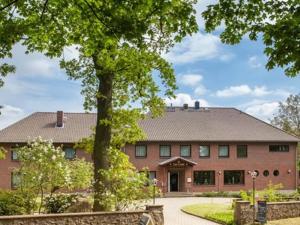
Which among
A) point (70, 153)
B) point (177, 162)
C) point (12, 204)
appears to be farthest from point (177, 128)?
point (12, 204)

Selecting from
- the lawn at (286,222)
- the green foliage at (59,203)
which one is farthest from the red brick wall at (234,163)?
the green foliage at (59,203)

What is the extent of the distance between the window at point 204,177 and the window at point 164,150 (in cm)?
339

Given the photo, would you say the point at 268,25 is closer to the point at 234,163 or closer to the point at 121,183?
the point at 121,183

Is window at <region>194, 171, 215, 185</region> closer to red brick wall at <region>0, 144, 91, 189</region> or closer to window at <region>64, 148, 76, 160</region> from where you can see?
window at <region>64, 148, 76, 160</region>

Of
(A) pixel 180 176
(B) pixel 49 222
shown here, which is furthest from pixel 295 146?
(B) pixel 49 222

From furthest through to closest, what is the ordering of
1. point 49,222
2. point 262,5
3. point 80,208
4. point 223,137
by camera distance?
1. point 223,137
2. point 80,208
3. point 49,222
4. point 262,5

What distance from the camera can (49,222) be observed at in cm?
1822

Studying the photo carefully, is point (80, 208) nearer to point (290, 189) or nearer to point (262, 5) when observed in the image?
point (262, 5)

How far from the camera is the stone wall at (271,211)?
23.8 metres

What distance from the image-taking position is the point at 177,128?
51.7 meters

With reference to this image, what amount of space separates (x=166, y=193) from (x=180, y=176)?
2.77m

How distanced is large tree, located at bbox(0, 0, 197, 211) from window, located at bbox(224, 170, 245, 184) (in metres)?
30.0

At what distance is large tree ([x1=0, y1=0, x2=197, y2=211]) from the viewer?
11.1 meters

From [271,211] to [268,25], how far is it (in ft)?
51.3
